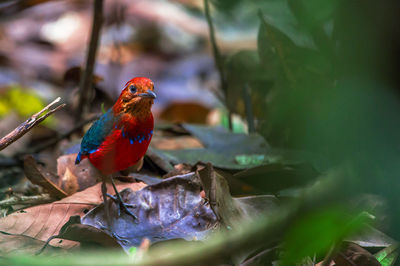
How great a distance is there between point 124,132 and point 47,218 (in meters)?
0.62

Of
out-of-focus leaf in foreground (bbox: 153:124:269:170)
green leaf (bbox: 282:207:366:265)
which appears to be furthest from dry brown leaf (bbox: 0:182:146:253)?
green leaf (bbox: 282:207:366:265)

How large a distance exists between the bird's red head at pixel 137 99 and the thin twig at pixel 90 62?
114cm

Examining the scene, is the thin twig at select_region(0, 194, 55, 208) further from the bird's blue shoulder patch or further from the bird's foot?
the bird's foot

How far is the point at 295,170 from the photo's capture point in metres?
2.94

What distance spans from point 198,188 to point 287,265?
173cm

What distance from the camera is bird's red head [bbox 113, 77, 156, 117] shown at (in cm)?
285

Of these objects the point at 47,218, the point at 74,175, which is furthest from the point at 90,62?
the point at 47,218

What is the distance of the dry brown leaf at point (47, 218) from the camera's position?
2543 mm

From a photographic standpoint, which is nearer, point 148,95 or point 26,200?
point 148,95

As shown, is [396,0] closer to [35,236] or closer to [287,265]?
[287,265]

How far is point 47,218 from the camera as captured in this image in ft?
8.86

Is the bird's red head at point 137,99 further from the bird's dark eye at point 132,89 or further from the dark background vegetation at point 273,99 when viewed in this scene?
the dark background vegetation at point 273,99

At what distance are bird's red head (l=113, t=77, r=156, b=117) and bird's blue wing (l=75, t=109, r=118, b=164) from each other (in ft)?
0.22

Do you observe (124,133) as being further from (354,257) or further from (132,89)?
(354,257)
